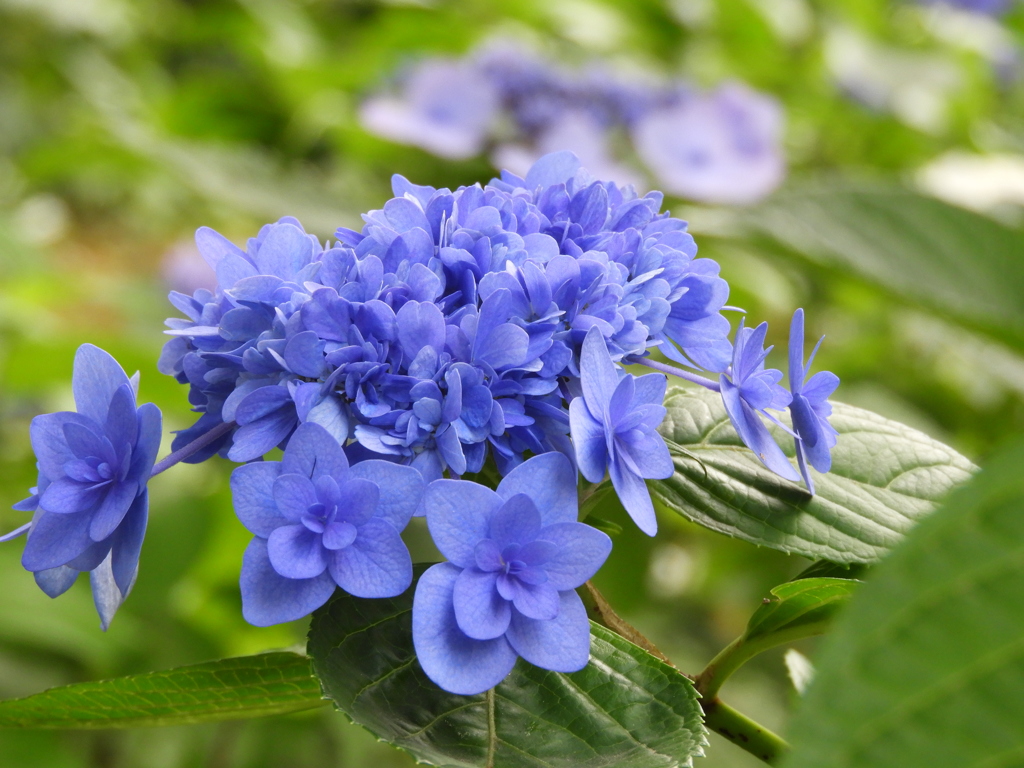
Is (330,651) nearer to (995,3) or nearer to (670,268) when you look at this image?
(670,268)

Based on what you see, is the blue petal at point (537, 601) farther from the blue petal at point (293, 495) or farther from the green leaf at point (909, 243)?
the green leaf at point (909, 243)

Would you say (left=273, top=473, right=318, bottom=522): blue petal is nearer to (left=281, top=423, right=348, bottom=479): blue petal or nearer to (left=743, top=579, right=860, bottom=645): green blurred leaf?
(left=281, top=423, right=348, bottom=479): blue petal

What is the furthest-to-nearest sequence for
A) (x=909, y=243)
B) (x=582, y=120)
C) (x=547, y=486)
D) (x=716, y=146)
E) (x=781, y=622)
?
(x=716, y=146), (x=582, y=120), (x=909, y=243), (x=781, y=622), (x=547, y=486)

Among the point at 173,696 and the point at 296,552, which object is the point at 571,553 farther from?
the point at 173,696

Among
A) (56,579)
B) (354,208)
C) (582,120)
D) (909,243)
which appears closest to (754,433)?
(56,579)

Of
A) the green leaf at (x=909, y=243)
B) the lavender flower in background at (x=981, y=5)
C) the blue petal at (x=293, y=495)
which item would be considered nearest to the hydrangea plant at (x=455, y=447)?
the blue petal at (x=293, y=495)

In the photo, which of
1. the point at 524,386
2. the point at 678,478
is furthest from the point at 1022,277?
the point at 524,386
